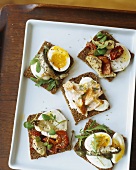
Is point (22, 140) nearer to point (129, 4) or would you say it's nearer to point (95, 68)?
point (95, 68)

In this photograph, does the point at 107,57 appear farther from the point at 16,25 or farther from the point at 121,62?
the point at 16,25

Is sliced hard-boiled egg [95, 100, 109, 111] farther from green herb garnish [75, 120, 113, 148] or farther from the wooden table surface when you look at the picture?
the wooden table surface

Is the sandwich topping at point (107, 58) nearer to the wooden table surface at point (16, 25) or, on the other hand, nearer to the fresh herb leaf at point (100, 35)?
the fresh herb leaf at point (100, 35)

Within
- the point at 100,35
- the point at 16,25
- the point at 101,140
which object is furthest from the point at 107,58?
the point at 16,25

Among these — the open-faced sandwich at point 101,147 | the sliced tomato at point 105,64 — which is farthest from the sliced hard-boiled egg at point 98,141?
the sliced tomato at point 105,64

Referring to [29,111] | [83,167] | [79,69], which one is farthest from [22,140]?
[79,69]

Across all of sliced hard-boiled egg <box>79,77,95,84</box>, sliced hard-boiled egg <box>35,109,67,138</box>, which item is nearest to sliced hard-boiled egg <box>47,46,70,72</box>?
sliced hard-boiled egg <box>79,77,95,84</box>
